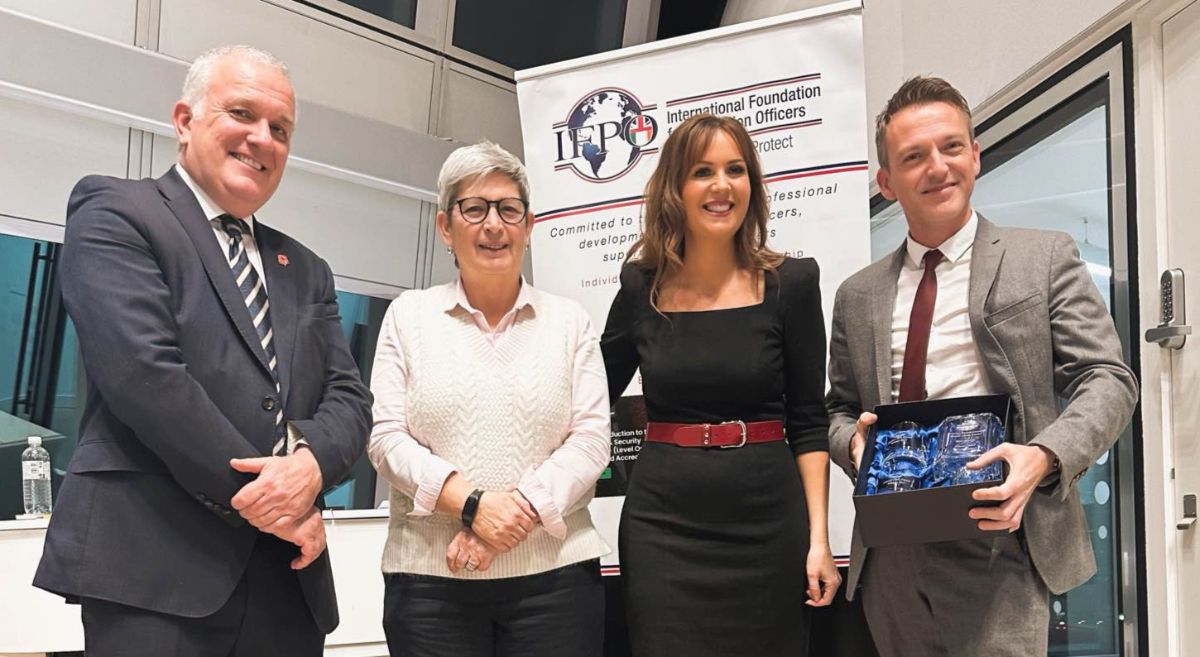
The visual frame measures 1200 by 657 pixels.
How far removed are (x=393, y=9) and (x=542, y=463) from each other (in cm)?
496

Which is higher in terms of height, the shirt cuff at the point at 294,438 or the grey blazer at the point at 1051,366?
the grey blazer at the point at 1051,366

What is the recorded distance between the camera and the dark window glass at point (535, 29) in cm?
658

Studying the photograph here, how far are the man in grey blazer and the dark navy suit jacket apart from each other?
110cm

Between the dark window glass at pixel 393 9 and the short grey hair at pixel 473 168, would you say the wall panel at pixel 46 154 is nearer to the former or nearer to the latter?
the dark window glass at pixel 393 9

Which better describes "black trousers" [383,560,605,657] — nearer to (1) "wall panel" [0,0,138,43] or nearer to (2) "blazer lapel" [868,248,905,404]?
(2) "blazer lapel" [868,248,905,404]

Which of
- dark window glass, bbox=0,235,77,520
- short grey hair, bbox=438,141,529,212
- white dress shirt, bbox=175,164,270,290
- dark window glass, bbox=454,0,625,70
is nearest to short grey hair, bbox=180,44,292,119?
white dress shirt, bbox=175,164,270,290

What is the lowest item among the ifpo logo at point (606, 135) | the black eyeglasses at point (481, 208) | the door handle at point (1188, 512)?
the door handle at point (1188, 512)

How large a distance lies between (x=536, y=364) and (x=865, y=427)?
70cm

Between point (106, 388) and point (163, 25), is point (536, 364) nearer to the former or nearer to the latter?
point (106, 388)

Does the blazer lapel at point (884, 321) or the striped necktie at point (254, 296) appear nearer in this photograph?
the striped necktie at point (254, 296)

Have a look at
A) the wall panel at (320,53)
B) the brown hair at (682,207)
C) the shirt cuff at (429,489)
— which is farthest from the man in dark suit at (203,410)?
the wall panel at (320,53)

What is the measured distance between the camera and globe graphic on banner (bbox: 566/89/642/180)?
11.1ft

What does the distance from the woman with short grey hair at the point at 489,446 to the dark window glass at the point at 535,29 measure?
4730 millimetres

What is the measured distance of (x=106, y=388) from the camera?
1.58m
